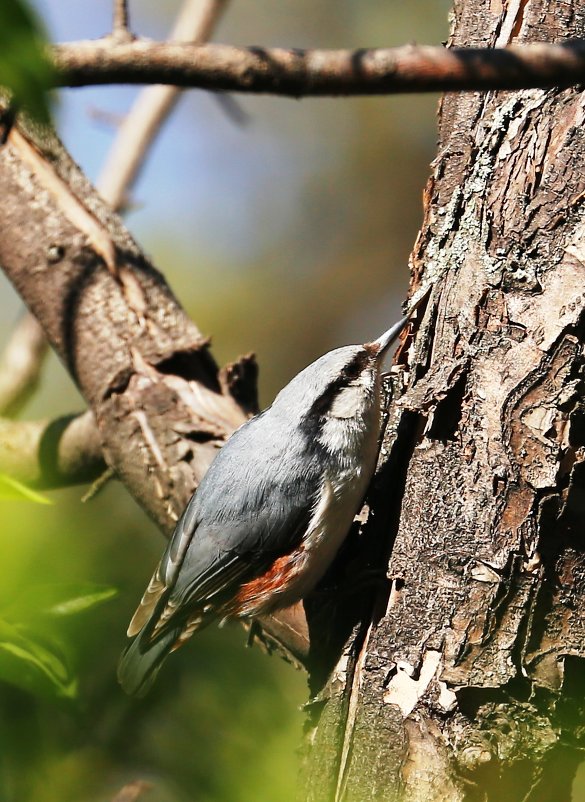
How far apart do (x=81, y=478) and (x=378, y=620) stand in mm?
1830

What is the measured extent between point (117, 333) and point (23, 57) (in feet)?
7.76

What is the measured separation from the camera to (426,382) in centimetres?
196

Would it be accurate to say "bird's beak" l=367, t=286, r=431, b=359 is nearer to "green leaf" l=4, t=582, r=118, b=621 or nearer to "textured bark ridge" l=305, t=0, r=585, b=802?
"textured bark ridge" l=305, t=0, r=585, b=802

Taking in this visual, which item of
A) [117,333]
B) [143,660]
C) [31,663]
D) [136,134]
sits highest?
[136,134]

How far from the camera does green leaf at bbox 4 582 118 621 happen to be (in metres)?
1.11

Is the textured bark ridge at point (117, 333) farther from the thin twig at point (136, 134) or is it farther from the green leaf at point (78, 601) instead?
the green leaf at point (78, 601)

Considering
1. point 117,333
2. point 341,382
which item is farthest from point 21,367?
point 341,382

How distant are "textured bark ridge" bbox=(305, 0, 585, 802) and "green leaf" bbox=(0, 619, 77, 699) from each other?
87 cm

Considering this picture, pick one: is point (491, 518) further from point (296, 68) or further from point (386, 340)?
point (296, 68)

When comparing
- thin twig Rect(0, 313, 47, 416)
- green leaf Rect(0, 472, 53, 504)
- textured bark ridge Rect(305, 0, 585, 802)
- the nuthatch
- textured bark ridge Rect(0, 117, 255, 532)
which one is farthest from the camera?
thin twig Rect(0, 313, 47, 416)

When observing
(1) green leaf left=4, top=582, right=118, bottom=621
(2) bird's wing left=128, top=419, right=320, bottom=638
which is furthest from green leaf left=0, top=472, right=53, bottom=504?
(2) bird's wing left=128, top=419, right=320, bottom=638

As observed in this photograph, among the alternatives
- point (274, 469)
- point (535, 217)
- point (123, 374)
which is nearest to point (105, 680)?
point (274, 469)

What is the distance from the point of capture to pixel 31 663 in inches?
44.4

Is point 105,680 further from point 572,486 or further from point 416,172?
point 416,172
